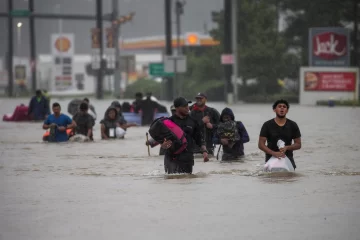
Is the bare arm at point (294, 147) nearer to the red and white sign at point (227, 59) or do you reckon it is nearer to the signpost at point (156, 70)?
the red and white sign at point (227, 59)

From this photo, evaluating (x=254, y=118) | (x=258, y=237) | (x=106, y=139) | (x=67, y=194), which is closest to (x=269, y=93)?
(x=254, y=118)

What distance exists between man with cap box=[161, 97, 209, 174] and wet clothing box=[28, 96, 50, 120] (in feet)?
80.1

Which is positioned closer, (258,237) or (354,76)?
(258,237)

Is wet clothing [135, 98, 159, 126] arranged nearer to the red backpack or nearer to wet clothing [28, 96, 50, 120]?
wet clothing [28, 96, 50, 120]

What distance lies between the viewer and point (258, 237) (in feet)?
36.9

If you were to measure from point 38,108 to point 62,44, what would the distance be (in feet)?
245

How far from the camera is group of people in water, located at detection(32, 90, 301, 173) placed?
17.4 meters

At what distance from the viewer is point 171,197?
15.1 metres

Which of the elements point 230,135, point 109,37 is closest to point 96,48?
point 109,37

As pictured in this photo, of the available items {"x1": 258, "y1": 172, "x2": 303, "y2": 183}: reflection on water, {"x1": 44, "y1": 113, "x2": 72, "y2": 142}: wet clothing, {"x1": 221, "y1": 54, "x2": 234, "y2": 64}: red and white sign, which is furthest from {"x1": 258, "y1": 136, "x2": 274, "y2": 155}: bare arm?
{"x1": 221, "y1": 54, "x2": 234, "y2": 64}: red and white sign

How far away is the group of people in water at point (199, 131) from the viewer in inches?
683

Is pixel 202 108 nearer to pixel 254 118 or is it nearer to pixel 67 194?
pixel 67 194

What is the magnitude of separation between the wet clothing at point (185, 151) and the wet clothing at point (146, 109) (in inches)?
783

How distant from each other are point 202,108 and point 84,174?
374 cm
